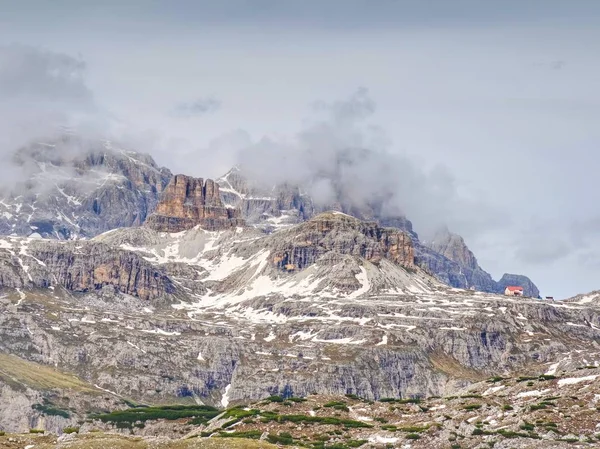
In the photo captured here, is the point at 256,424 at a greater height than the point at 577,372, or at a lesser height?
lesser

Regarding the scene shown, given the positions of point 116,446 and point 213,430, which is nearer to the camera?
point 116,446

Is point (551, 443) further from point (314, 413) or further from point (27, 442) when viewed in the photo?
point (27, 442)

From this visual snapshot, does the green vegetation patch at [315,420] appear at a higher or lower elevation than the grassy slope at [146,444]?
higher

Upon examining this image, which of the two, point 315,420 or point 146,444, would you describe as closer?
point 146,444

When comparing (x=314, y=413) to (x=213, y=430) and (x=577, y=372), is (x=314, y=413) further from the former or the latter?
(x=577, y=372)

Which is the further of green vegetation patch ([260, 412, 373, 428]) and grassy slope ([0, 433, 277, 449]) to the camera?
green vegetation patch ([260, 412, 373, 428])

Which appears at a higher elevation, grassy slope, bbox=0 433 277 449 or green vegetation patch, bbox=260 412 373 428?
green vegetation patch, bbox=260 412 373 428

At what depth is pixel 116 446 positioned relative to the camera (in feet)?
302

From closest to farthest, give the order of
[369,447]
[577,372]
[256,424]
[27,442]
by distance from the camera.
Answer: [27,442], [369,447], [256,424], [577,372]

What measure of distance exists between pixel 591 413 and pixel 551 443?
37.6 ft

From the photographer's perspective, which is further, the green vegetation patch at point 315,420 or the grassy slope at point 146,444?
the green vegetation patch at point 315,420

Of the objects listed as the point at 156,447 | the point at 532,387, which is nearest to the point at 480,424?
the point at 532,387

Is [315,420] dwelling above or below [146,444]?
above

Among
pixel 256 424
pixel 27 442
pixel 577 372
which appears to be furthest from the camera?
pixel 577 372
